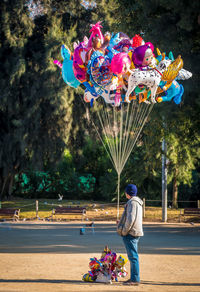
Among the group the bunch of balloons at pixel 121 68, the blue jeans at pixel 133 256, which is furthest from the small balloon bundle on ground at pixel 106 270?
the bunch of balloons at pixel 121 68

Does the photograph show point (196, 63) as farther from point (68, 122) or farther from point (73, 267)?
point (68, 122)

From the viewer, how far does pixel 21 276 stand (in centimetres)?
993

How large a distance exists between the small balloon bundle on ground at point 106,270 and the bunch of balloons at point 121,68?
18.1 feet

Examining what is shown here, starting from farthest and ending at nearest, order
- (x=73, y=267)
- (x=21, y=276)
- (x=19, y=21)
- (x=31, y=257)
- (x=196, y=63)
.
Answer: (x=19, y=21), (x=196, y=63), (x=31, y=257), (x=73, y=267), (x=21, y=276)

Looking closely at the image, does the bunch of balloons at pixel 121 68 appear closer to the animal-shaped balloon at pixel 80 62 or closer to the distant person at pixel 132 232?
the animal-shaped balloon at pixel 80 62

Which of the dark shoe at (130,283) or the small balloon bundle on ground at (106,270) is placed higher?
the small balloon bundle on ground at (106,270)

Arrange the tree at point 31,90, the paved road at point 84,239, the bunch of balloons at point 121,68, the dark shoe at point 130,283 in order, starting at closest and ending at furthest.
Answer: the dark shoe at point 130,283 < the bunch of balloons at point 121,68 < the paved road at point 84,239 < the tree at point 31,90

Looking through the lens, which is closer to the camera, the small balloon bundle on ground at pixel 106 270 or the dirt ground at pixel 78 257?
the dirt ground at pixel 78 257

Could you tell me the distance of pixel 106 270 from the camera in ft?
31.3

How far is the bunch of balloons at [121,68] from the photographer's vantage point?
13.3m

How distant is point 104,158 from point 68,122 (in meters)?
12.9

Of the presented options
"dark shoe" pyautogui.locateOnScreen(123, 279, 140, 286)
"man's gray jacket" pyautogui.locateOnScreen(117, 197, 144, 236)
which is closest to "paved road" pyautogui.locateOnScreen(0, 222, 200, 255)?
"dark shoe" pyautogui.locateOnScreen(123, 279, 140, 286)

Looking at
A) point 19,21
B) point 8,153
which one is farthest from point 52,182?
point 19,21

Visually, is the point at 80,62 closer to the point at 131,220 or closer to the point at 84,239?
the point at 131,220
